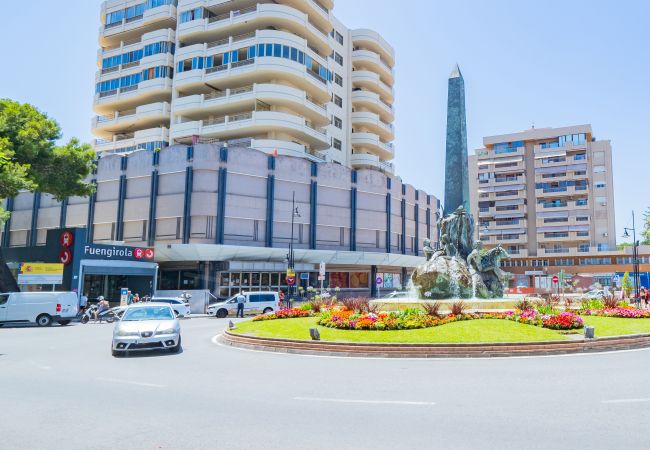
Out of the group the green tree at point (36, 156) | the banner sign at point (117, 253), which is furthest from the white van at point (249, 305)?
the green tree at point (36, 156)

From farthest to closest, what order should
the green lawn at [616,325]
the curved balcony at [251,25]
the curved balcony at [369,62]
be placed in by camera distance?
the curved balcony at [369,62], the curved balcony at [251,25], the green lawn at [616,325]

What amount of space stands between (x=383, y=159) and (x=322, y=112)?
1684 centimetres

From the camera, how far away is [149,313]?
15516mm

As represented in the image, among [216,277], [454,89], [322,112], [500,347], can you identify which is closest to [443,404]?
[500,347]

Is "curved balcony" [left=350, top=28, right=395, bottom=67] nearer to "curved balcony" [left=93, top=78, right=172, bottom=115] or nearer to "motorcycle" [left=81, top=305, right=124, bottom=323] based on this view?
"curved balcony" [left=93, top=78, right=172, bottom=115]

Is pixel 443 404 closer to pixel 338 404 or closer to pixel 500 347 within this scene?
pixel 338 404

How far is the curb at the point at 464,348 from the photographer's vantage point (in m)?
13.5

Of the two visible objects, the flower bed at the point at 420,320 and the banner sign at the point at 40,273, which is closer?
the flower bed at the point at 420,320

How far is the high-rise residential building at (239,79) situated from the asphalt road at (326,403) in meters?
40.1

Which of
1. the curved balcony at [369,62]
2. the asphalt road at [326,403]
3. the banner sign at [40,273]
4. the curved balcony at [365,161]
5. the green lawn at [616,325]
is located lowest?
the asphalt road at [326,403]

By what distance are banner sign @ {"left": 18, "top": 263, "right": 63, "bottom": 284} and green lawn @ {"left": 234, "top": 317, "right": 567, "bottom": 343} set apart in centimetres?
2046

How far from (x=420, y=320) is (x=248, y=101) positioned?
3999 cm

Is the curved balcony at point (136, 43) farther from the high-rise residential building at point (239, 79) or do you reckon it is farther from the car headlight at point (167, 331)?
the car headlight at point (167, 331)

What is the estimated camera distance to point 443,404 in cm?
771
